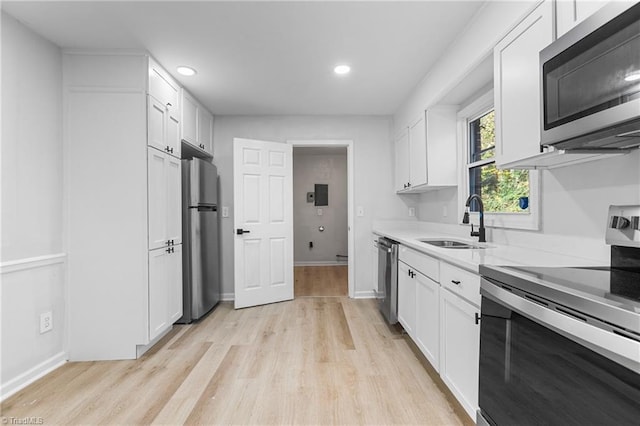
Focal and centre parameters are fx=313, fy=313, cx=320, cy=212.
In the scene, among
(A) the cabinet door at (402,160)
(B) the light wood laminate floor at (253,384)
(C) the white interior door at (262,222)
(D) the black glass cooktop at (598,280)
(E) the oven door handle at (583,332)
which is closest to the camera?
(E) the oven door handle at (583,332)

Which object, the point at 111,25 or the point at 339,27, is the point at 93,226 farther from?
the point at 339,27

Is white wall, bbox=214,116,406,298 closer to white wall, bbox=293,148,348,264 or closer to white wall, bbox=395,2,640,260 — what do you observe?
white wall, bbox=395,2,640,260

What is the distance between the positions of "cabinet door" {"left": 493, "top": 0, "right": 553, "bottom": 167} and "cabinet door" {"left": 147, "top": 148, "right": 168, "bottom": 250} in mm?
2404

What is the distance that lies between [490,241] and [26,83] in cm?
336

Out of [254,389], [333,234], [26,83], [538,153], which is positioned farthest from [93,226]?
[333,234]

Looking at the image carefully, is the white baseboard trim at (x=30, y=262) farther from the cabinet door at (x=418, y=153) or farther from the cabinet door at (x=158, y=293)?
the cabinet door at (x=418, y=153)

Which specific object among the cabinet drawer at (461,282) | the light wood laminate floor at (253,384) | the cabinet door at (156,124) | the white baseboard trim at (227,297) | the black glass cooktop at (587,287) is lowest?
the light wood laminate floor at (253,384)

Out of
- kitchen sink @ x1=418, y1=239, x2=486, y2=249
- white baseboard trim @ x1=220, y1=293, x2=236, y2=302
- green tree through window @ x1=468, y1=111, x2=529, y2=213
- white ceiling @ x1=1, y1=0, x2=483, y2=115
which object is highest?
white ceiling @ x1=1, y1=0, x2=483, y2=115

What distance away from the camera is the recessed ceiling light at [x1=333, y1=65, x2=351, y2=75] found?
268 centimetres

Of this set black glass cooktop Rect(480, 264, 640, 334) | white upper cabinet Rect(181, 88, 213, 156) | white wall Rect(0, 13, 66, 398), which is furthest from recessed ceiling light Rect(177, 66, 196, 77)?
black glass cooktop Rect(480, 264, 640, 334)

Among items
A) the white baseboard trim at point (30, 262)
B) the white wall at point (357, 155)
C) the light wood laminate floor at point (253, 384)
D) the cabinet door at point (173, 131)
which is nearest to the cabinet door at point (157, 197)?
the cabinet door at point (173, 131)

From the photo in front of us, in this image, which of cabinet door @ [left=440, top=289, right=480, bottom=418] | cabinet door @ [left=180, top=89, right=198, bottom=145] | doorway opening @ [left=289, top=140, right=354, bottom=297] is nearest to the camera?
cabinet door @ [left=440, top=289, right=480, bottom=418]

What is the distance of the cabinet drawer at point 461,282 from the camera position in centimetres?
140

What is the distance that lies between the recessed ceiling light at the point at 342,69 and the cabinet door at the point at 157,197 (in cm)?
166
